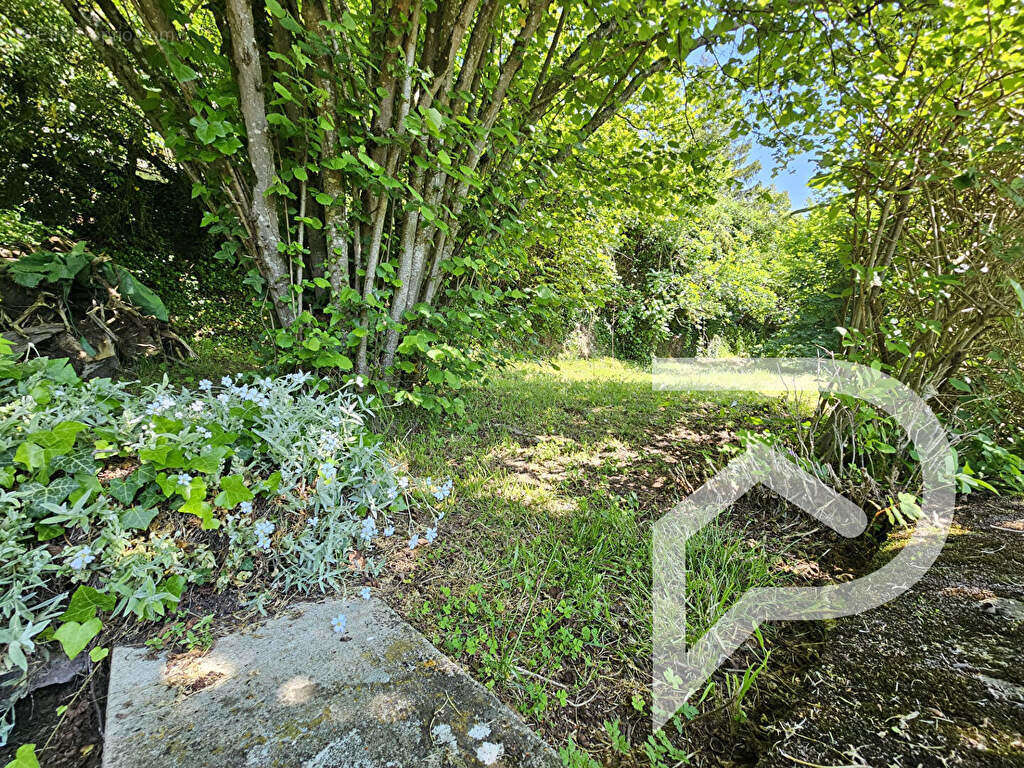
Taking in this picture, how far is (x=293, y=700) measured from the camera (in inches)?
39.9

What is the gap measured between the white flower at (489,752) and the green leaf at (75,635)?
1.07m

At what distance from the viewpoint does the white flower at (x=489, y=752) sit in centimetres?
92

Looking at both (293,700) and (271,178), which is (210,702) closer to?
(293,700)

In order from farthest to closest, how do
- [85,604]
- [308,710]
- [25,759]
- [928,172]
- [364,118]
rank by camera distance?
[364,118], [928,172], [85,604], [308,710], [25,759]

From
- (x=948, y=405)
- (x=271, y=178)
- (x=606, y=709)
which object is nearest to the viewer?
(x=606, y=709)

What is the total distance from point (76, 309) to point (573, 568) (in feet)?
12.3

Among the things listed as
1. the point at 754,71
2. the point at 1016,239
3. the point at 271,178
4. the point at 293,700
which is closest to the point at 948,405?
the point at 1016,239

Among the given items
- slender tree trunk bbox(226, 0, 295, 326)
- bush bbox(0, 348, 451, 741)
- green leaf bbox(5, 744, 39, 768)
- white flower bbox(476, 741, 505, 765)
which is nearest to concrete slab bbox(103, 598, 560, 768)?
white flower bbox(476, 741, 505, 765)

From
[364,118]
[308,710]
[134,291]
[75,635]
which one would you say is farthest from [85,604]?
[134,291]

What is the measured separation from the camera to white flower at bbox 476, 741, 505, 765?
92 cm

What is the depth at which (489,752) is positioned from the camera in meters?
0.94

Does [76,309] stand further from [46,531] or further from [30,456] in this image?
[46,531]

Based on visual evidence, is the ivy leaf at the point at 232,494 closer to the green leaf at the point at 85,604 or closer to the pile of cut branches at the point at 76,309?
the green leaf at the point at 85,604

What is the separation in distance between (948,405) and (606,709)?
2482mm
